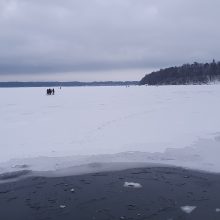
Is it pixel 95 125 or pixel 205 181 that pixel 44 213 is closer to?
pixel 205 181

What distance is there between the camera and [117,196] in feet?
21.2

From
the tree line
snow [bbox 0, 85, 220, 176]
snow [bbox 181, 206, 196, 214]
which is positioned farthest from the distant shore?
the tree line

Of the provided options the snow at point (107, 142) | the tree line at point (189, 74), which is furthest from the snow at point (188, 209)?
the tree line at point (189, 74)

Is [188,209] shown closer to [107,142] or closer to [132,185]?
[132,185]

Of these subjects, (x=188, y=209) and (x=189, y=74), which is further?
(x=189, y=74)

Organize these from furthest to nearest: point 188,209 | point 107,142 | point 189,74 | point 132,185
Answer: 1. point 189,74
2. point 107,142
3. point 132,185
4. point 188,209

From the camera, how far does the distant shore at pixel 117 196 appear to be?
5.62 meters

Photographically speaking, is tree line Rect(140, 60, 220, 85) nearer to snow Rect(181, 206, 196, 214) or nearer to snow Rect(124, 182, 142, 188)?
snow Rect(124, 182, 142, 188)

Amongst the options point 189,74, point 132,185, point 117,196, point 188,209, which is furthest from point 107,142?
point 189,74

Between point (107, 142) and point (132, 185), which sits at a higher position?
point (107, 142)

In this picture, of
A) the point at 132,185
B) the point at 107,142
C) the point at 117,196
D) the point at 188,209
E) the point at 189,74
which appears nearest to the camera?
the point at 188,209

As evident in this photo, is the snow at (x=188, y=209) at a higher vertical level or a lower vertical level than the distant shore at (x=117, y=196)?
lower

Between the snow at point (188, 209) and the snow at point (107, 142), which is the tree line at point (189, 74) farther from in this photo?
the snow at point (188, 209)

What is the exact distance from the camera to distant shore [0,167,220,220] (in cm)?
562
